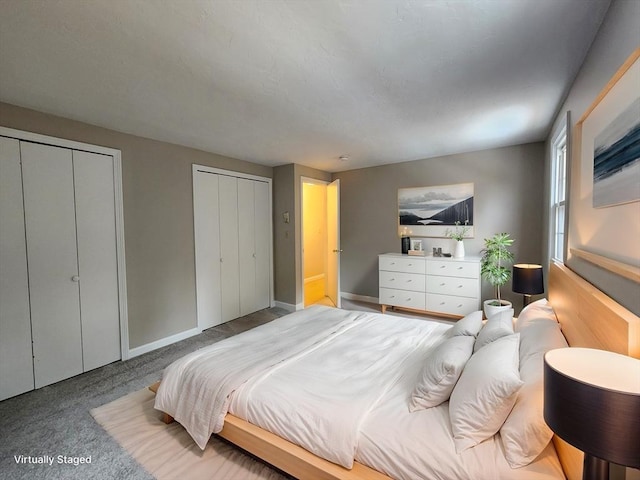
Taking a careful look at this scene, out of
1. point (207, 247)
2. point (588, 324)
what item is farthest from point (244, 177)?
point (588, 324)

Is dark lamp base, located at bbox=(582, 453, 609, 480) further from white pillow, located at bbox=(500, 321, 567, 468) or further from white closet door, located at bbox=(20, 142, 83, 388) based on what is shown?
white closet door, located at bbox=(20, 142, 83, 388)

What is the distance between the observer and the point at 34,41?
1.58m

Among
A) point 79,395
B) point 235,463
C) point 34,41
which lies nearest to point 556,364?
point 235,463

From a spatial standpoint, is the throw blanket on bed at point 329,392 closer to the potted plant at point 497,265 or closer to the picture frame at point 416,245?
the potted plant at point 497,265

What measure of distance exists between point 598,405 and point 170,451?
2.13 m

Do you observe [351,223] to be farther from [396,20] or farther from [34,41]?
[34,41]

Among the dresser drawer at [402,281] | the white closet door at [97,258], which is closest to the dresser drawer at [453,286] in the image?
the dresser drawer at [402,281]

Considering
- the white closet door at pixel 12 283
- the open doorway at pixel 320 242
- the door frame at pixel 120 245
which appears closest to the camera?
the white closet door at pixel 12 283

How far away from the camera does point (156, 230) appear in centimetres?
337

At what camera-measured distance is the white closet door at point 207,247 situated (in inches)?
149

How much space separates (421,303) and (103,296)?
3825mm

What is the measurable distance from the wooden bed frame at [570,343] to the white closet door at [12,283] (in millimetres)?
2099

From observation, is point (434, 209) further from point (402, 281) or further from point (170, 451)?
point (170, 451)

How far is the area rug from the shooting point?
64.9 inches
